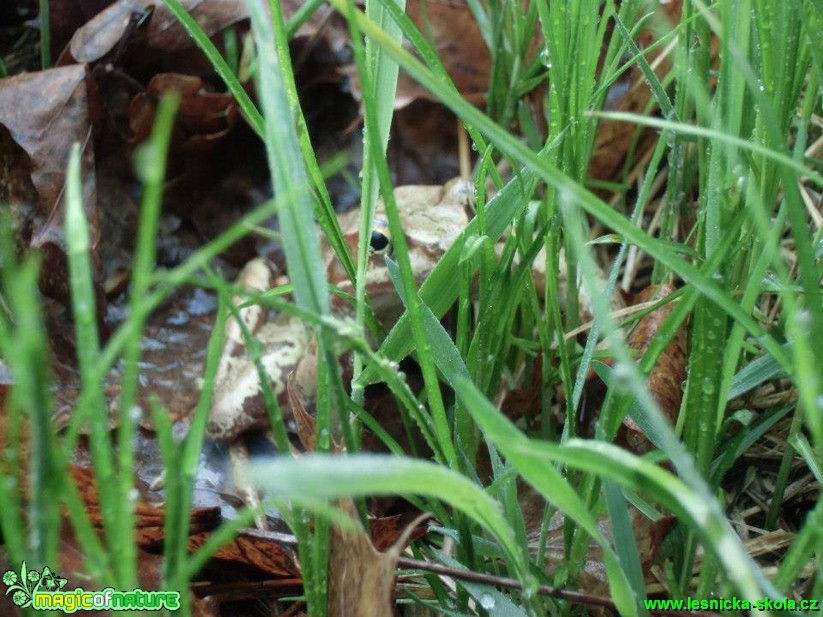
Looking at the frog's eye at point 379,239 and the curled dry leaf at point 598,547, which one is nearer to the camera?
the curled dry leaf at point 598,547

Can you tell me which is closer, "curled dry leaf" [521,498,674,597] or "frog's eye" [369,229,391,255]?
"curled dry leaf" [521,498,674,597]

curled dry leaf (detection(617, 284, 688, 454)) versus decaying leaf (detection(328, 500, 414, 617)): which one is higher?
curled dry leaf (detection(617, 284, 688, 454))

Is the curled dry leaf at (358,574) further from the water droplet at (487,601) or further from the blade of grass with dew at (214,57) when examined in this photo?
the blade of grass with dew at (214,57)

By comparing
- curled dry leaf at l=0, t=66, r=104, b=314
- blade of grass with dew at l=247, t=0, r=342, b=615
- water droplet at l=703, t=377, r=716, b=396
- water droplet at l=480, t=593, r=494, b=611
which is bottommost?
water droplet at l=480, t=593, r=494, b=611

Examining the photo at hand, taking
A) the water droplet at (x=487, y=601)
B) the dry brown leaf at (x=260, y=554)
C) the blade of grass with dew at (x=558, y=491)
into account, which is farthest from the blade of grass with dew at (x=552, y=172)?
the dry brown leaf at (x=260, y=554)

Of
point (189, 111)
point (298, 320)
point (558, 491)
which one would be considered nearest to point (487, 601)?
point (558, 491)

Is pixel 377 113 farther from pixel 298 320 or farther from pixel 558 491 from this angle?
pixel 298 320

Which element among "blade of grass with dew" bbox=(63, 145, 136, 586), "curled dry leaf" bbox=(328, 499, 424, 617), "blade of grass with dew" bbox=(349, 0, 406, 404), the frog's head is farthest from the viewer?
the frog's head

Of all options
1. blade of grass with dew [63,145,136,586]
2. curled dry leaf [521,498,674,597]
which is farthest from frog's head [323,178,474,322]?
blade of grass with dew [63,145,136,586]

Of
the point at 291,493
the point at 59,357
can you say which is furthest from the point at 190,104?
the point at 291,493

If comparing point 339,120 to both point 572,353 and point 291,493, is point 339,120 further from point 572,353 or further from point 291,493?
point 291,493

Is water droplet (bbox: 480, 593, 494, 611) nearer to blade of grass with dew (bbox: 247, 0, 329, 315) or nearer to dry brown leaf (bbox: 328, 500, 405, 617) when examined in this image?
dry brown leaf (bbox: 328, 500, 405, 617)
